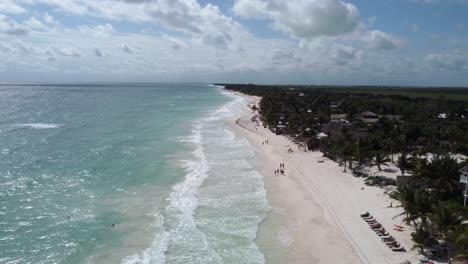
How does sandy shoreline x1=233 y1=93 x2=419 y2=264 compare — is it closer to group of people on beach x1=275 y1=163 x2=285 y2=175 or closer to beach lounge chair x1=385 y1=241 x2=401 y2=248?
beach lounge chair x1=385 y1=241 x2=401 y2=248

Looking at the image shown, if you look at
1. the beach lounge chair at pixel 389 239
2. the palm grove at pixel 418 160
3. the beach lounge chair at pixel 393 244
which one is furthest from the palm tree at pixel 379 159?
the beach lounge chair at pixel 393 244

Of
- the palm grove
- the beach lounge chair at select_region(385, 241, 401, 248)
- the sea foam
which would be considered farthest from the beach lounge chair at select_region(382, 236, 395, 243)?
the sea foam

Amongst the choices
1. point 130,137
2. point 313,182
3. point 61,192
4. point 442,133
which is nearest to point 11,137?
point 130,137

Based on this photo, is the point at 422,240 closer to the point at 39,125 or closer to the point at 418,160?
the point at 418,160

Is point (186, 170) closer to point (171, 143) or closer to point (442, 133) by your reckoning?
point (171, 143)

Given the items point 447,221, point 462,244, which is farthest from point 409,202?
point 462,244
